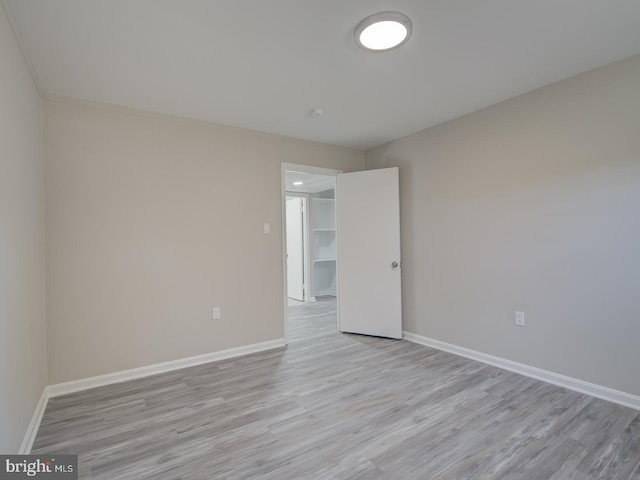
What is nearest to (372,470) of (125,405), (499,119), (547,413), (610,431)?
(547,413)

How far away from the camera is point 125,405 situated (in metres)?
2.30

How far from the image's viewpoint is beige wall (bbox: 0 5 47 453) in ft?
4.94

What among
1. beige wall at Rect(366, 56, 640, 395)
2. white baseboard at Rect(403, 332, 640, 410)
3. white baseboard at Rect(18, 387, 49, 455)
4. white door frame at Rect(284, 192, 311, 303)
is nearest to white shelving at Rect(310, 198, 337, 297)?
white door frame at Rect(284, 192, 311, 303)

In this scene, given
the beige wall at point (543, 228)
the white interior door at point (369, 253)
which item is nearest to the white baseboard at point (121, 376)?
the white interior door at point (369, 253)

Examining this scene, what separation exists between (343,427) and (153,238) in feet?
7.47

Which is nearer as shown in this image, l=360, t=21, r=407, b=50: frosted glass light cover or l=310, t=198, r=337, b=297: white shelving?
l=360, t=21, r=407, b=50: frosted glass light cover

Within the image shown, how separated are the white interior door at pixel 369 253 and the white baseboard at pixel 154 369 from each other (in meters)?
1.07

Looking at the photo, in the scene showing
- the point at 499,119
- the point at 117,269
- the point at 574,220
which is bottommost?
the point at 117,269

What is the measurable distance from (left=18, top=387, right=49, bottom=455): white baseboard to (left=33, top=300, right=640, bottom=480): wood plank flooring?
5cm

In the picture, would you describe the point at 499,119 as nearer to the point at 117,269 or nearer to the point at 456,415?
the point at 456,415

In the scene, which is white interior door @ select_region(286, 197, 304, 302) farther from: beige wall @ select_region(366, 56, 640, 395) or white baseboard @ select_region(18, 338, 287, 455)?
beige wall @ select_region(366, 56, 640, 395)

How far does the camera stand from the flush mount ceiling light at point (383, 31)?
1.68m

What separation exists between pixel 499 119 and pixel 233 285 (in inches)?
121

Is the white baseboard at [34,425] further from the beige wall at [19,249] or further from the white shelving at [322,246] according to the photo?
the white shelving at [322,246]
